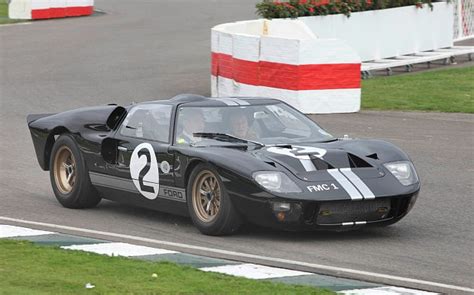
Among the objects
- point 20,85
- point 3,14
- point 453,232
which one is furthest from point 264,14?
point 3,14

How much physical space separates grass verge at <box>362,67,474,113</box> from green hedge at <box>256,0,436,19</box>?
1638 mm

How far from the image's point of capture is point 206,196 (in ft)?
34.3

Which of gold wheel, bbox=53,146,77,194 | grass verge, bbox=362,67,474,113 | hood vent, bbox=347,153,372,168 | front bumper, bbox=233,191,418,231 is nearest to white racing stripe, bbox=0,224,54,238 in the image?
gold wheel, bbox=53,146,77,194

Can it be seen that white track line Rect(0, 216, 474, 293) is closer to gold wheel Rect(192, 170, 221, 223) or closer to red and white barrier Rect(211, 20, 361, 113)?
gold wheel Rect(192, 170, 221, 223)

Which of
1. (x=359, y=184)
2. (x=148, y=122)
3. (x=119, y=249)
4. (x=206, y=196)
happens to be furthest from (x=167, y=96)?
(x=119, y=249)

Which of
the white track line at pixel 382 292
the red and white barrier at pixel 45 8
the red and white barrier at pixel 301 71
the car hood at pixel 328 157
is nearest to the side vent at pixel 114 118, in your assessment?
the car hood at pixel 328 157

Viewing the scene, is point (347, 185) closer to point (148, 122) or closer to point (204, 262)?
point (204, 262)

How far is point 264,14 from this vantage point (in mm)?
22781

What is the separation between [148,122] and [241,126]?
3.06 ft

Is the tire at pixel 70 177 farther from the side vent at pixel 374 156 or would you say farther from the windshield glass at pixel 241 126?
the side vent at pixel 374 156

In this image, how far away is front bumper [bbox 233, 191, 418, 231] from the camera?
9984mm

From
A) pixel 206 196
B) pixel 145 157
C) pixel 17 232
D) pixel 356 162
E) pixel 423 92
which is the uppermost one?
pixel 356 162

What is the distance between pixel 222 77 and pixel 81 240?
1073 centimetres

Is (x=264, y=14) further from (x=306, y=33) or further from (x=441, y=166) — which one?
(x=441, y=166)
